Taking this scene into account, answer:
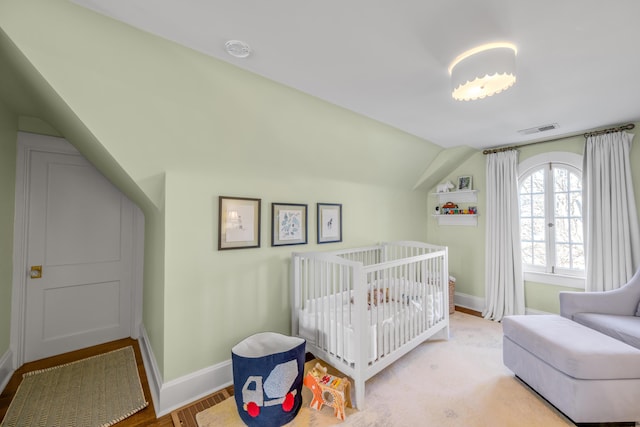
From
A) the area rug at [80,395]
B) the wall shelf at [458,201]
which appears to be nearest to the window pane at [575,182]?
the wall shelf at [458,201]

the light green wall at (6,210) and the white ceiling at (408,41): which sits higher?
the white ceiling at (408,41)

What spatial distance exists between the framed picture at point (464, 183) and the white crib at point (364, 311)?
1.38m

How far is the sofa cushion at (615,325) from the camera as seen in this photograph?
75.5 inches

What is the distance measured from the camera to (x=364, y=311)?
185 cm

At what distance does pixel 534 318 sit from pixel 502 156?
211 centimetres

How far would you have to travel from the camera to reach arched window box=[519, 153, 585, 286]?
306cm

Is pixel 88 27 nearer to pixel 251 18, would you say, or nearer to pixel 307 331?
pixel 251 18

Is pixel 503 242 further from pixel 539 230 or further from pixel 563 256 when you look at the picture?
pixel 563 256

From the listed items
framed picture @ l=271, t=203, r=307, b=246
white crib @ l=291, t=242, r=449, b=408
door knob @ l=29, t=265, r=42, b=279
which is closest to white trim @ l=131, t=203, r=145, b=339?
door knob @ l=29, t=265, r=42, b=279

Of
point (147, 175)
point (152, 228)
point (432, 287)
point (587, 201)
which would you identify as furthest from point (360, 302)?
point (587, 201)

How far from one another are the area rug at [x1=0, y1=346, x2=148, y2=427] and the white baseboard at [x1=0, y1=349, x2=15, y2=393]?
0.11 meters

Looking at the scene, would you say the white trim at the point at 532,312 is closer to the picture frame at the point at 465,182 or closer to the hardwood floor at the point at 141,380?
the picture frame at the point at 465,182

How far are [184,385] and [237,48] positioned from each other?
2245 millimetres

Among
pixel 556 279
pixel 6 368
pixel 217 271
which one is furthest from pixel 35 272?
pixel 556 279
